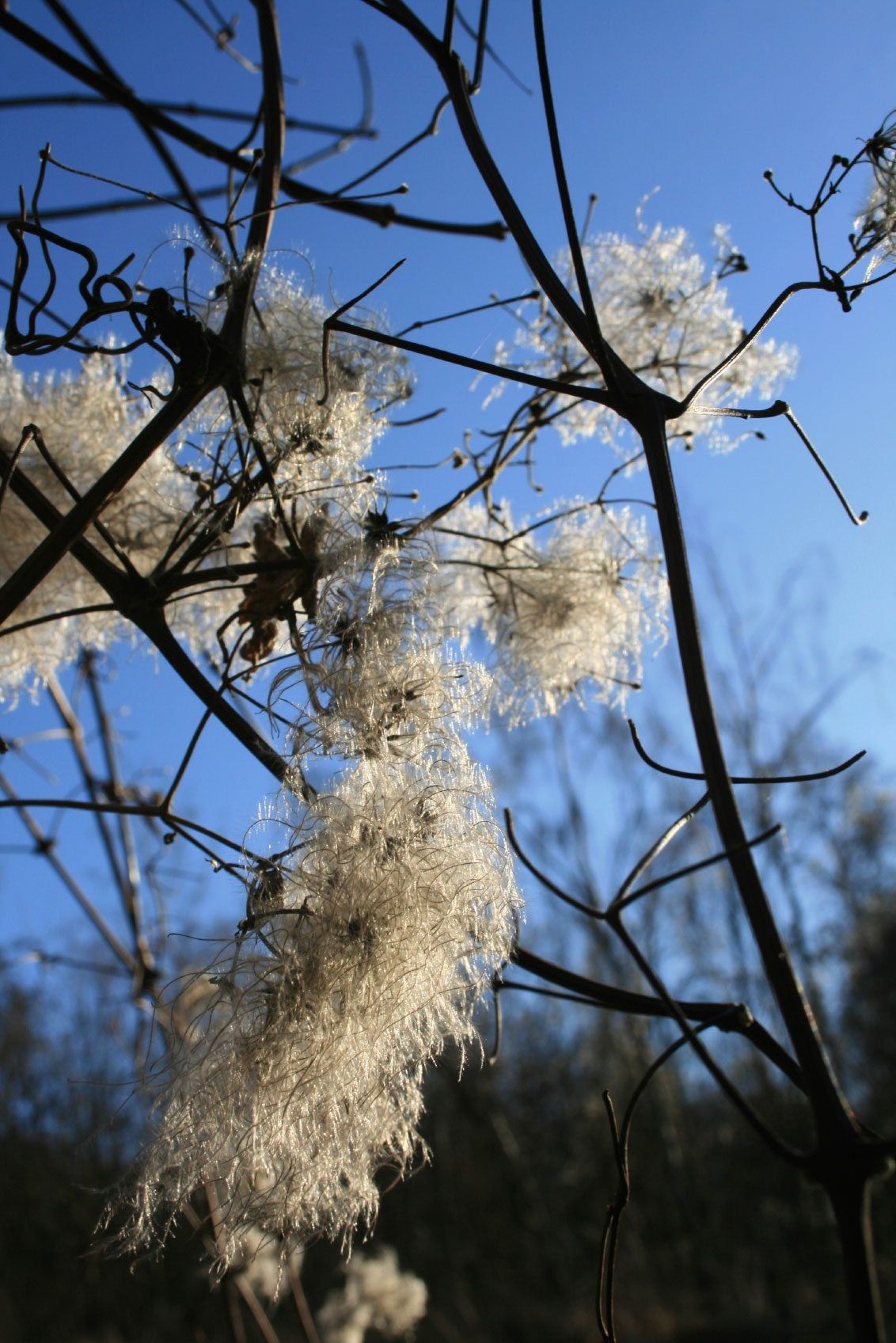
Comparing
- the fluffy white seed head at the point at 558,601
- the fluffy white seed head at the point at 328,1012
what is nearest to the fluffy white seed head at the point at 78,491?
the fluffy white seed head at the point at 558,601

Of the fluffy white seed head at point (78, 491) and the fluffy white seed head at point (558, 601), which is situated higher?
the fluffy white seed head at point (78, 491)

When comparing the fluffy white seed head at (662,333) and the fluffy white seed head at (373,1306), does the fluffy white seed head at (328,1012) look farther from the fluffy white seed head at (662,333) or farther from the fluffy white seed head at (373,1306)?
the fluffy white seed head at (373,1306)

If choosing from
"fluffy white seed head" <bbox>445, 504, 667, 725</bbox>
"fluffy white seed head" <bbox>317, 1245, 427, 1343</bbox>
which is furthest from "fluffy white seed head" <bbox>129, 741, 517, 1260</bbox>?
"fluffy white seed head" <bbox>317, 1245, 427, 1343</bbox>

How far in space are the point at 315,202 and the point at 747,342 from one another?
43cm

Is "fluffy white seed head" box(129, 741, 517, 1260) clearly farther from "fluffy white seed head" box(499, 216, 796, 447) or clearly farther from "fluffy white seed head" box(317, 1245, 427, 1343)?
"fluffy white seed head" box(317, 1245, 427, 1343)

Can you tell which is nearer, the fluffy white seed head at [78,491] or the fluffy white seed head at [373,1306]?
the fluffy white seed head at [78,491]

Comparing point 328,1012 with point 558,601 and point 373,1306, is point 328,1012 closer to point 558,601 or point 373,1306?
point 558,601

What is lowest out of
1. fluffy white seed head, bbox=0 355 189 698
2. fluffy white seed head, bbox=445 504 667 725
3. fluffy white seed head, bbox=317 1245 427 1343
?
fluffy white seed head, bbox=317 1245 427 1343

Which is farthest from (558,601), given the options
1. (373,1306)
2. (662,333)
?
(373,1306)

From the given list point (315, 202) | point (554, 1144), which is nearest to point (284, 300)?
point (315, 202)

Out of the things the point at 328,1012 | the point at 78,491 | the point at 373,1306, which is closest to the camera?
the point at 328,1012

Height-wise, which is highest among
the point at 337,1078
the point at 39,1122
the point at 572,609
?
the point at 39,1122

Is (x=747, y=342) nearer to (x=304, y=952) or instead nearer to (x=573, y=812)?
(x=304, y=952)

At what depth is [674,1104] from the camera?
1074 cm
